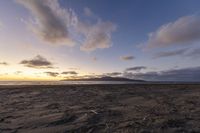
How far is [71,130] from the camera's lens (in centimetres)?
637

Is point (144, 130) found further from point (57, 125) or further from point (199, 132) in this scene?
point (57, 125)

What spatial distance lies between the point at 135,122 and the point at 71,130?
2.63 m

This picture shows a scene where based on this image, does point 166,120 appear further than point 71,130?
Yes

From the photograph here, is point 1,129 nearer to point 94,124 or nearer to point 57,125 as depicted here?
point 57,125

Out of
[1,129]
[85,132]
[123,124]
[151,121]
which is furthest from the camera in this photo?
[151,121]

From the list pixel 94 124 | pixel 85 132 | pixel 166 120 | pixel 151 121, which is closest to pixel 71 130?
pixel 85 132

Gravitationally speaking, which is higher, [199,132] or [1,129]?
[1,129]

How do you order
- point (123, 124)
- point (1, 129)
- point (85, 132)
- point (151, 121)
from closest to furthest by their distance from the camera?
point (85, 132) < point (1, 129) < point (123, 124) < point (151, 121)

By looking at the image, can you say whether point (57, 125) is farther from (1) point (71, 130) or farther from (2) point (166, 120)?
(2) point (166, 120)

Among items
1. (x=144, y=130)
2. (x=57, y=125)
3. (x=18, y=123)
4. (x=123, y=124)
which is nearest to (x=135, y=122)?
(x=123, y=124)

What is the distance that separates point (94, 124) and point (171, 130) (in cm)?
284

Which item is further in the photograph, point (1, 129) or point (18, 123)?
point (18, 123)

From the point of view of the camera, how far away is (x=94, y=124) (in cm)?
708

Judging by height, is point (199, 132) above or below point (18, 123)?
below
